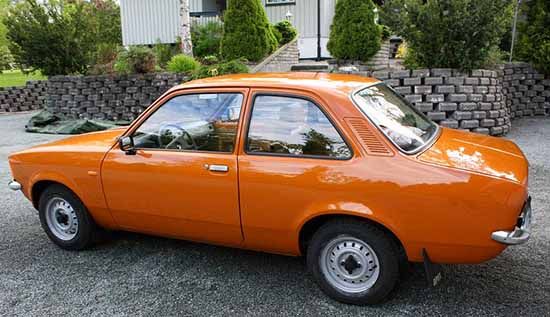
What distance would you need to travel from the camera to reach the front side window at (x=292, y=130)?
3236 millimetres

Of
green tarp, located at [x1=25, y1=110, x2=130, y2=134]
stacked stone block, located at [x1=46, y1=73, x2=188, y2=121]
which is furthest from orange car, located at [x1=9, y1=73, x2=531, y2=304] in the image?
stacked stone block, located at [x1=46, y1=73, x2=188, y2=121]

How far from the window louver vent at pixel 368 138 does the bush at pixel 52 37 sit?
1258 centimetres

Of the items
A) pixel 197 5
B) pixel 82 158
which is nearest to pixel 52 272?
pixel 82 158

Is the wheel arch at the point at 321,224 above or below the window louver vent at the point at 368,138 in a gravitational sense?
below

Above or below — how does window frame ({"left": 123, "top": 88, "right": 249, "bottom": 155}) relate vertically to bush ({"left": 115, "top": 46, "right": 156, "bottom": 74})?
below

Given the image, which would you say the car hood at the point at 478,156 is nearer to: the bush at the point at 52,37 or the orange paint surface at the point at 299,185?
the orange paint surface at the point at 299,185

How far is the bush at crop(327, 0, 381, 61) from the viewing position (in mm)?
10516

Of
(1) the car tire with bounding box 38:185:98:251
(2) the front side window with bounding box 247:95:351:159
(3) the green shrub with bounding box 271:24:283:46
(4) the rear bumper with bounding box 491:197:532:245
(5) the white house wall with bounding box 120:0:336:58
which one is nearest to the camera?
(4) the rear bumper with bounding box 491:197:532:245

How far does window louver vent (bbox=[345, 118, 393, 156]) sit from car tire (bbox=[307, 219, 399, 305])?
508 mm

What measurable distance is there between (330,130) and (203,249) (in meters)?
1.85

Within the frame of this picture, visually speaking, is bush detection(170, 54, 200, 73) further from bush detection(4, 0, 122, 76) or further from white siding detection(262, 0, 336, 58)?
white siding detection(262, 0, 336, 58)

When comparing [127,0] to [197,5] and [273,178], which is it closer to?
[197,5]

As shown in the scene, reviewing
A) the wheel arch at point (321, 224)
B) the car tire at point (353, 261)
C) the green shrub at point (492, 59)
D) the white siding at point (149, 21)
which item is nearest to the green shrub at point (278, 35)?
the green shrub at point (492, 59)

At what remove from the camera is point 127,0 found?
20734mm
